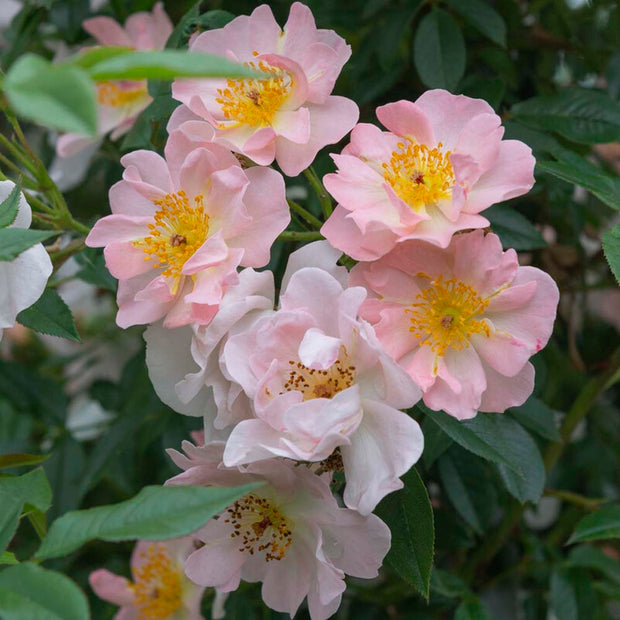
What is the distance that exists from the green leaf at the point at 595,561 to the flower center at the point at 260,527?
0.46m

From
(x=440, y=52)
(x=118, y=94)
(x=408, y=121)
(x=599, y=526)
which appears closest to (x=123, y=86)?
(x=118, y=94)

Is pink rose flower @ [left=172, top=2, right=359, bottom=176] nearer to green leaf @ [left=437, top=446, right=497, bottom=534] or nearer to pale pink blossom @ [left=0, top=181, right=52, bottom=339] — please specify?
pale pink blossom @ [left=0, top=181, right=52, bottom=339]

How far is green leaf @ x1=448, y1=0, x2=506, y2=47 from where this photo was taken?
2.94 ft

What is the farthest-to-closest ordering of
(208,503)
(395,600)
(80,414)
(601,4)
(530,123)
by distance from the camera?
1. (80,414)
2. (601,4)
3. (395,600)
4. (530,123)
5. (208,503)

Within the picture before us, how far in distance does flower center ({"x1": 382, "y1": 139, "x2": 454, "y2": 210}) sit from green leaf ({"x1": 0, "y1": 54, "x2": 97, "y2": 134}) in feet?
0.99

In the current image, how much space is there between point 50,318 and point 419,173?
0.31 m

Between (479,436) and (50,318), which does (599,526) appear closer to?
(479,436)

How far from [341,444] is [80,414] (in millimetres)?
925

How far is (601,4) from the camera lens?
1128 millimetres

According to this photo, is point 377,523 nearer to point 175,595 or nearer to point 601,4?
point 175,595

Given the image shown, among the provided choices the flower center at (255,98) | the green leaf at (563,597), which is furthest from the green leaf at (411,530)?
the green leaf at (563,597)

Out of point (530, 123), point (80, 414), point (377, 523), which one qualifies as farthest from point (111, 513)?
point (80, 414)

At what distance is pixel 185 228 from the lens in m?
0.65

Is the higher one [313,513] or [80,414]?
[313,513]
